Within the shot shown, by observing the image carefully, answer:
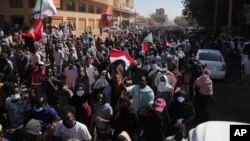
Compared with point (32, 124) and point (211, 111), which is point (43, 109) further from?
point (211, 111)

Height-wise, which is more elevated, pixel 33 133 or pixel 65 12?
pixel 65 12

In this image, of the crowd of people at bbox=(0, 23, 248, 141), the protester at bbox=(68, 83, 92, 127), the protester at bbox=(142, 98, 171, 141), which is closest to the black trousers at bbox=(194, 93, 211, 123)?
the crowd of people at bbox=(0, 23, 248, 141)

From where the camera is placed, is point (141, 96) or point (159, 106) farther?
point (141, 96)

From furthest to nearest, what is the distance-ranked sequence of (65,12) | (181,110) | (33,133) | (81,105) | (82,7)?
(82,7)
(65,12)
(181,110)
(81,105)
(33,133)

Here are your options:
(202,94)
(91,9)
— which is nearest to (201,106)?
(202,94)

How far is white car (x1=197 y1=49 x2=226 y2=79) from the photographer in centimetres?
1770

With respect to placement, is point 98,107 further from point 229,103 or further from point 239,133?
point 229,103

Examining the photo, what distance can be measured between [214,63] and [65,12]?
29833mm

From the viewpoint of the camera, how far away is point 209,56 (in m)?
18.6

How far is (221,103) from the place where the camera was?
13.8m

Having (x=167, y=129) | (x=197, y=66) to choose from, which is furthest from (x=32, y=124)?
(x=197, y=66)

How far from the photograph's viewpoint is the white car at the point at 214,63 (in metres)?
17.7

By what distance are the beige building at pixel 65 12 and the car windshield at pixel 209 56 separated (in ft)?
30.9

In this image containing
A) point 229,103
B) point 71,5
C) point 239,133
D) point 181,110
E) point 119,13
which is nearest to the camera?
point 239,133
